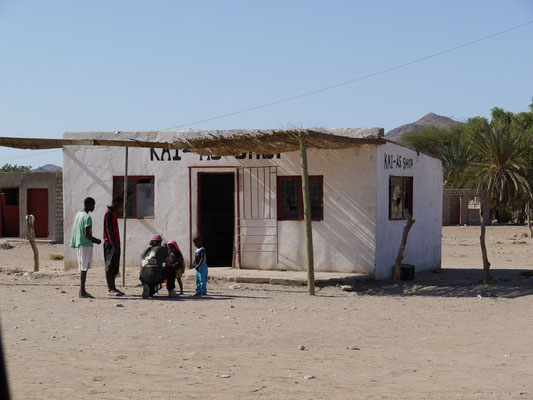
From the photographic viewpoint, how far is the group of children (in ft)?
41.3

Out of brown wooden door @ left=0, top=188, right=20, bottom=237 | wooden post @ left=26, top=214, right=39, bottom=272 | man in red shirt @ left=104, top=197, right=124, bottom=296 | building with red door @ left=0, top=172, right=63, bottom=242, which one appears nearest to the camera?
man in red shirt @ left=104, top=197, right=124, bottom=296

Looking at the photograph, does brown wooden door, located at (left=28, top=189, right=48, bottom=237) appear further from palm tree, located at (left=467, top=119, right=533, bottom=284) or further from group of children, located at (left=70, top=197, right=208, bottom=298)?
palm tree, located at (left=467, top=119, right=533, bottom=284)

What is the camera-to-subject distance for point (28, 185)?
1185 inches

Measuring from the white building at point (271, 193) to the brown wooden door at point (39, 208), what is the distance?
13180 millimetres

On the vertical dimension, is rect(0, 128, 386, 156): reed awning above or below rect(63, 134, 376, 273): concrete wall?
above

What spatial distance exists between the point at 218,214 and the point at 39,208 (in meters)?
12.2

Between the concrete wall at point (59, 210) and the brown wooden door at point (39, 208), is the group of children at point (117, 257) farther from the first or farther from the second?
the brown wooden door at point (39, 208)

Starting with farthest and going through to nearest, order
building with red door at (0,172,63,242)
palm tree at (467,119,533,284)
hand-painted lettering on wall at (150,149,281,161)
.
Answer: palm tree at (467,119,533,284)
building with red door at (0,172,63,242)
hand-painted lettering on wall at (150,149,281,161)

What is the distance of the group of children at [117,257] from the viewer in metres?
12.6

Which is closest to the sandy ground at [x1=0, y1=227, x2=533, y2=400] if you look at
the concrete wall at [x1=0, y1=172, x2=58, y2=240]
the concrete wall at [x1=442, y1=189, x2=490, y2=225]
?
the concrete wall at [x1=0, y1=172, x2=58, y2=240]

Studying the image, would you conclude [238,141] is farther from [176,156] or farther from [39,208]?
[39,208]

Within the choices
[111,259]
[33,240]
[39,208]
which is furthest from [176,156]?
[39,208]

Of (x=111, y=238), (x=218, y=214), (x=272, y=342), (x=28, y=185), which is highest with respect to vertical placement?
(x=28, y=185)

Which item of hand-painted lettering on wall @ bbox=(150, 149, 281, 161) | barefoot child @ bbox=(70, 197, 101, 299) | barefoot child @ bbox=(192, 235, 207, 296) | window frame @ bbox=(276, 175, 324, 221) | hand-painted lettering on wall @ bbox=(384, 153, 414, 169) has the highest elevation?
hand-painted lettering on wall @ bbox=(150, 149, 281, 161)
